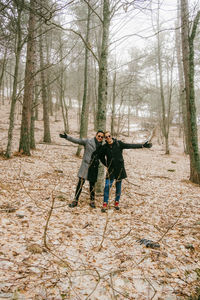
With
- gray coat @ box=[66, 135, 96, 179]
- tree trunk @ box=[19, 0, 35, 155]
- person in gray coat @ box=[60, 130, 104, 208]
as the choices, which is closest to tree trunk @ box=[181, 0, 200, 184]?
person in gray coat @ box=[60, 130, 104, 208]

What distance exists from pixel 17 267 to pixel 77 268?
76 centimetres

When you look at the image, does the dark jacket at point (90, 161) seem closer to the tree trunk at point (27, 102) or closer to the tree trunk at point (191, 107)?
the tree trunk at point (191, 107)

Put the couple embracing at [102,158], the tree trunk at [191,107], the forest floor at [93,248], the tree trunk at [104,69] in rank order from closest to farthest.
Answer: the forest floor at [93,248], the couple embracing at [102,158], the tree trunk at [104,69], the tree trunk at [191,107]

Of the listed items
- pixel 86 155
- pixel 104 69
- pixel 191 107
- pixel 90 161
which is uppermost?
pixel 104 69

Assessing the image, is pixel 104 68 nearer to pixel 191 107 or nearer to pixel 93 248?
pixel 191 107

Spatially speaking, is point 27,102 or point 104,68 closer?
point 104,68

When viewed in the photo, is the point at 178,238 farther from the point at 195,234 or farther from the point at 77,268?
the point at 77,268

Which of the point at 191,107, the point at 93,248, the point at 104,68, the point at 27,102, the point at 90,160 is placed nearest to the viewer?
the point at 93,248

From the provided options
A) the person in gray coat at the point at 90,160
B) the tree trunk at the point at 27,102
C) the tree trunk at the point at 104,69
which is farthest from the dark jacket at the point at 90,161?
the tree trunk at the point at 27,102

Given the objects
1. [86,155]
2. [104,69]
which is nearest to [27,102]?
[104,69]

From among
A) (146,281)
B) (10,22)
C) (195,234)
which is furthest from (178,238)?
(10,22)

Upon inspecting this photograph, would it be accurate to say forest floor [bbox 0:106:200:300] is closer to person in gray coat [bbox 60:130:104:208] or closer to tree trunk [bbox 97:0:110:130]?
person in gray coat [bbox 60:130:104:208]

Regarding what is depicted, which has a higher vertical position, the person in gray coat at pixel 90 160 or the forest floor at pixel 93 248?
the person in gray coat at pixel 90 160

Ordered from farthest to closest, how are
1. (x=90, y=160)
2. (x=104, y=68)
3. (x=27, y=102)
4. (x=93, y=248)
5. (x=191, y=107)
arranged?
(x=27, y=102) → (x=191, y=107) → (x=104, y=68) → (x=90, y=160) → (x=93, y=248)
